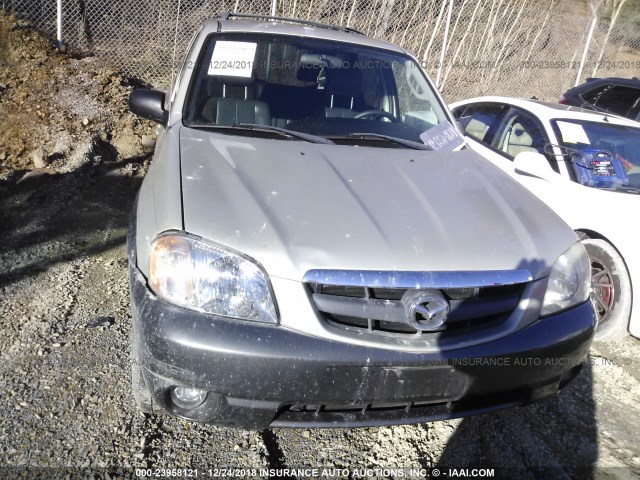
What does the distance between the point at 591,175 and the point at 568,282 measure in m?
2.03

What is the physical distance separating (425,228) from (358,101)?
1496mm

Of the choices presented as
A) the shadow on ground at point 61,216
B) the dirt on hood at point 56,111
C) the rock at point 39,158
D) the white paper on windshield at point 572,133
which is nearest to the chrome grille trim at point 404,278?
the shadow on ground at point 61,216

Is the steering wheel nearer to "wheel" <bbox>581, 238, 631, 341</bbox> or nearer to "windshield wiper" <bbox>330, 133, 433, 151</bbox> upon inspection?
"windshield wiper" <bbox>330, 133, 433, 151</bbox>

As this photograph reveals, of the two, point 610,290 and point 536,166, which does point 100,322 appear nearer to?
point 536,166

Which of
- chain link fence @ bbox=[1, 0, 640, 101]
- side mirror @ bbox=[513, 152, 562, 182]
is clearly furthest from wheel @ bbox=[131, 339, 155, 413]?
chain link fence @ bbox=[1, 0, 640, 101]

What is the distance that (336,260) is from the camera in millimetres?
2047

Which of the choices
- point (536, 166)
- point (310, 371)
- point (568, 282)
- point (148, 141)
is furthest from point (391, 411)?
point (148, 141)

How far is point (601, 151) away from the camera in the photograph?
4250 mm

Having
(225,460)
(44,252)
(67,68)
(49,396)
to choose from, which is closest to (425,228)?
(225,460)

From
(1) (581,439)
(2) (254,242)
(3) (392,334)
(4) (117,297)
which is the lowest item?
(4) (117,297)

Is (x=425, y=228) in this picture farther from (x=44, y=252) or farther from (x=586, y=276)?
(x=44, y=252)

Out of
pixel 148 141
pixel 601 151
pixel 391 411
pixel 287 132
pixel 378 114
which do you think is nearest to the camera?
pixel 391 411

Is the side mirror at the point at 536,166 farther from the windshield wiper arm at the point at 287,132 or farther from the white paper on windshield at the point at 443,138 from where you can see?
the windshield wiper arm at the point at 287,132

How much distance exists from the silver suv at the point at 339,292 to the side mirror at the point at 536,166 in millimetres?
1391
